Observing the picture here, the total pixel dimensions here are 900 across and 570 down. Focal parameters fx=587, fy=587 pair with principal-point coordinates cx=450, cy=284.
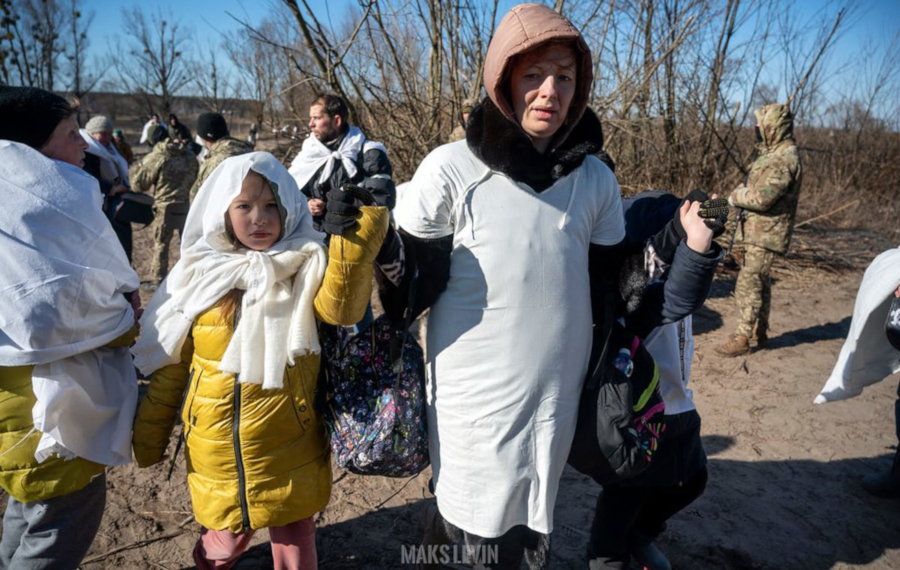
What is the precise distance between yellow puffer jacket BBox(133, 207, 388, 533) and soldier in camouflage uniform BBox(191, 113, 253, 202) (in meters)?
3.43

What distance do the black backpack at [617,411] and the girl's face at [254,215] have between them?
1.13 metres

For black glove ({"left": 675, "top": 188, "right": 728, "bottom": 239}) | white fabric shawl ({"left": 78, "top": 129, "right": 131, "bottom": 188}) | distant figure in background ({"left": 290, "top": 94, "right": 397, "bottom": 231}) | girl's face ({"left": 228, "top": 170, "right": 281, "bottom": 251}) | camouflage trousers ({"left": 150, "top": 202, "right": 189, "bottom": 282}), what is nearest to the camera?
black glove ({"left": 675, "top": 188, "right": 728, "bottom": 239})

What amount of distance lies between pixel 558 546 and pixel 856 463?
2.12m

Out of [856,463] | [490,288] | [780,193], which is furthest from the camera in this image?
[780,193]

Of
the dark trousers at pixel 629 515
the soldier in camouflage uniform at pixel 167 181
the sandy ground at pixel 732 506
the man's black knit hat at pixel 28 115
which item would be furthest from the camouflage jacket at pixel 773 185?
the soldier in camouflage uniform at pixel 167 181

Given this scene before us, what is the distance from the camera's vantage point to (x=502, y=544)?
1.77 m

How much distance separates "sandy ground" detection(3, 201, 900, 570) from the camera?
2.61 m

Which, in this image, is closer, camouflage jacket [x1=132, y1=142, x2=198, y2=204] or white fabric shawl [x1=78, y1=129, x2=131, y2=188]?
white fabric shawl [x1=78, y1=129, x2=131, y2=188]

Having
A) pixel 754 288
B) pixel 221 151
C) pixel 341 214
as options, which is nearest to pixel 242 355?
pixel 341 214

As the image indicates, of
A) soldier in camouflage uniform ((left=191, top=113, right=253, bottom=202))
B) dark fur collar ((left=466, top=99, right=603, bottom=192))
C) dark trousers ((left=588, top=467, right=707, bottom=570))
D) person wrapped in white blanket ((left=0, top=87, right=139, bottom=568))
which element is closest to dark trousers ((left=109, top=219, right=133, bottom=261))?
soldier in camouflage uniform ((left=191, top=113, right=253, bottom=202))

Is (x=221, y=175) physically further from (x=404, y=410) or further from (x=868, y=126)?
(x=868, y=126)

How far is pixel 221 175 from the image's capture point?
1938 mm

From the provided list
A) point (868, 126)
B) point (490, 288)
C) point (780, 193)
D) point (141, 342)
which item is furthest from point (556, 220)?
point (868, 126)

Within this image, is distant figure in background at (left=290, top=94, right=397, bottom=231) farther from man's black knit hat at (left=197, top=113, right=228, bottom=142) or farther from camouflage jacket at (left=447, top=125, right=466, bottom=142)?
man's black knit hat at (left=197, top=113, right=228, bottom=142)
